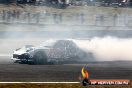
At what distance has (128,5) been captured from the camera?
41.5 m

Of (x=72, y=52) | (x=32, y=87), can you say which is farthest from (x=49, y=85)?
(x=72, y=52)

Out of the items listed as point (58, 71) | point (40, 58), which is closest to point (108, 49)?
point (40, 58)

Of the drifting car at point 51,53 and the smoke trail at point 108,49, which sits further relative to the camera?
the smoke trail at point 108,49

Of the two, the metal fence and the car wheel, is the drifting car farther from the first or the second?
the metal fence

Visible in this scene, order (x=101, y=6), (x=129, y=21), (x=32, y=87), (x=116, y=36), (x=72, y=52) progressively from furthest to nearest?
1. (x=101, y=6)
2. (x=129, y=21)
3. (x=116, y=36)
4. (x=72, y=52)
5. (x=32, y=87)

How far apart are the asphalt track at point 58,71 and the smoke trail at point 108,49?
177cm

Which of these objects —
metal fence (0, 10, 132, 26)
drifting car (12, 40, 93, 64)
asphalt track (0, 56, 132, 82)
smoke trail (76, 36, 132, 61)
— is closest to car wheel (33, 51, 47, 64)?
drifting car (12, 40, 93, 64)

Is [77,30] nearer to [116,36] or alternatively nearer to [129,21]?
[116,36]

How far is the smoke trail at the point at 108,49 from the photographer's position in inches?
754

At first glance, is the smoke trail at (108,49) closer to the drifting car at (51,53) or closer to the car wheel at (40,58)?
the drifting car at (51,53)

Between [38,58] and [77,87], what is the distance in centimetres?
559

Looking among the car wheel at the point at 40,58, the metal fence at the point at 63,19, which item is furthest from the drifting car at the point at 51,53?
the metal fence at the point at 63,19

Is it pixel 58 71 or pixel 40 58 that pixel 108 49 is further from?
pixel 58 71

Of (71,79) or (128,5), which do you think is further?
(128,5)
